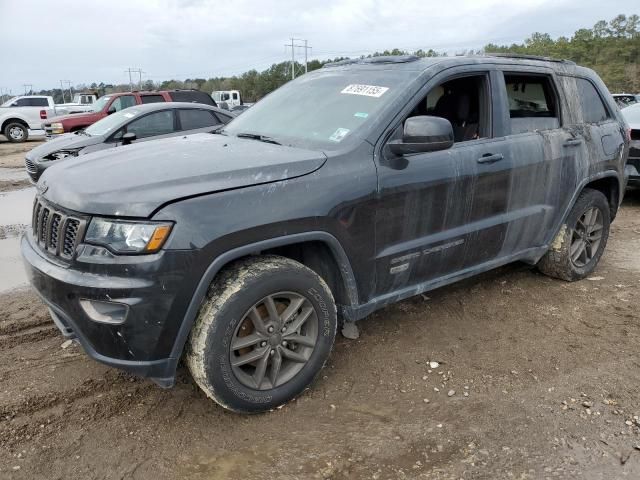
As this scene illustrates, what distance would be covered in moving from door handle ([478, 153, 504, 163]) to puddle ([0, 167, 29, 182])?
10159 millimetres

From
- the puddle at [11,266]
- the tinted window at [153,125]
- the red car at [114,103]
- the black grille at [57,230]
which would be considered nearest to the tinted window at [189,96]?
the red car at [114,103]

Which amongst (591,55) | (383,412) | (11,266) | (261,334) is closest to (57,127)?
(11,266)

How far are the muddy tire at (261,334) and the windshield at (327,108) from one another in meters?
0.84

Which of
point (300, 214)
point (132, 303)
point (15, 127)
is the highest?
point (300, 214)

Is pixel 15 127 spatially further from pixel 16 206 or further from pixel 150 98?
pixel 16 206

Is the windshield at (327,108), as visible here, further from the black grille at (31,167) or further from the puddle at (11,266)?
the black grille at (31,167)

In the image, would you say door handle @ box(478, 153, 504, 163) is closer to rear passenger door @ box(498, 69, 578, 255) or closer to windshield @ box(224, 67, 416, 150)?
rear passenger door @ box(498, 69, 578, 255)

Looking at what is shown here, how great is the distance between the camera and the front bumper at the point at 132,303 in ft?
7.75

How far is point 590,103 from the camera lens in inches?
181

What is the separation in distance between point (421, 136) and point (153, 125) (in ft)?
24.1

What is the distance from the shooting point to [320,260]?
3.07 meters

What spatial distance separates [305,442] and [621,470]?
1460mm

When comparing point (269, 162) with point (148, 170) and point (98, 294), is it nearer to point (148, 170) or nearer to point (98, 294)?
point (148, 170)

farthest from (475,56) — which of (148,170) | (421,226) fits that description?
(148,170)
